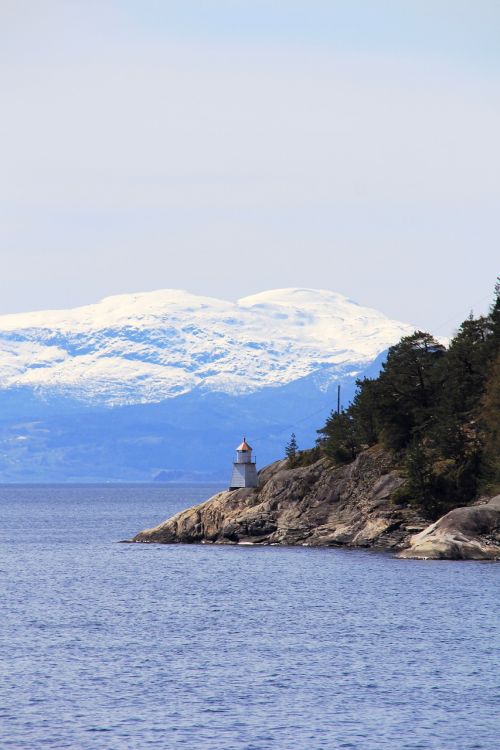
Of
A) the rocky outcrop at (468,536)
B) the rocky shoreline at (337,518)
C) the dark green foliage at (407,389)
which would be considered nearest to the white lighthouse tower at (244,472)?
the rocky shoreline at (337,518)

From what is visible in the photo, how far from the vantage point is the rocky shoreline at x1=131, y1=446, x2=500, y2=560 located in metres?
97.7

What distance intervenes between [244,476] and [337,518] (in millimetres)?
18456

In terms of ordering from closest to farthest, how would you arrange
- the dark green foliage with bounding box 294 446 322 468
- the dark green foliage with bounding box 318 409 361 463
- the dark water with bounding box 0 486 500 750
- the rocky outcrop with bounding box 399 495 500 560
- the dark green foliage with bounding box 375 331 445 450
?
the dark water with bounding box 0 486 500 750, the rocky outcrop with bounding box 399 495 500 560, the dark green foliage with bounding box 375 331 445 450, the dark green foliage with bounding box 318 409 361 463, the dark green foliage with bounding box 294 446 322 468

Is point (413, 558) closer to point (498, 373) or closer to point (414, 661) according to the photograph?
point (498, 373)

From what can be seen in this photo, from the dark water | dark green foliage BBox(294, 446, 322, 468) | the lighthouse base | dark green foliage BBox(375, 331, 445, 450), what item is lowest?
the dark water

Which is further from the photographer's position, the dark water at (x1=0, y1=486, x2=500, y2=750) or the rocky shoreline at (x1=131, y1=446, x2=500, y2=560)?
the rocky shoreline at (x1=131, y1=446, x2=500, y2=560)

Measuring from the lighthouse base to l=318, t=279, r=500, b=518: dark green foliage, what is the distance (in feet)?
28.3

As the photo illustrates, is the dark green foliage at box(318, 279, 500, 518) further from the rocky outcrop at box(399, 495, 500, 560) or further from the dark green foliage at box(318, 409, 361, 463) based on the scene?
the rocky outcrop at box(399, 495, 500, 560)

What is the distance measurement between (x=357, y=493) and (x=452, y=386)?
12.9 m

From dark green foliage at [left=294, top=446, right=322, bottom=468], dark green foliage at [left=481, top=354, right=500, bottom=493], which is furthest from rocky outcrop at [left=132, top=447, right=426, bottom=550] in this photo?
dark green foliage at [left=481, top=354, right=500, bottom=493]

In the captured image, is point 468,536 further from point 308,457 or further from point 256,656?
point 256,656

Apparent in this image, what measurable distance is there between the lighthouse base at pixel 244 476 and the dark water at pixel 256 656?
29780 mm

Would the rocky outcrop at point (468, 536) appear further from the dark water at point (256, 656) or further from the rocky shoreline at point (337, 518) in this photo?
the dark water at point (256, 656)

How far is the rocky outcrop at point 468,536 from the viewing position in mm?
96562
